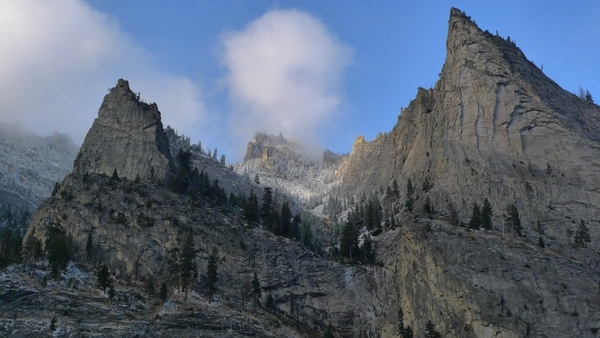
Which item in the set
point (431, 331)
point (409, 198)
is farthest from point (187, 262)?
point (409, 198)

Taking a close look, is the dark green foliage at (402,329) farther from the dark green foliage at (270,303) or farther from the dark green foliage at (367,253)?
the dark green foliage at (367,253)

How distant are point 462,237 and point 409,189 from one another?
1471 inches

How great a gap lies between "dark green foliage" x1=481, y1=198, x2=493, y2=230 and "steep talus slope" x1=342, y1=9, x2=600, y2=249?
66.6 inches

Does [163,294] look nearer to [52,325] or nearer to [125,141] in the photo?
[52,325]

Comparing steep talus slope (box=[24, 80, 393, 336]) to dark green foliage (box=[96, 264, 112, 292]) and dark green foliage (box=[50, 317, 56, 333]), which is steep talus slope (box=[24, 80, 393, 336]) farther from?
dark green foliage (box=[50, 317, 56, 333])

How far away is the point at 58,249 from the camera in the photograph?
9569cm

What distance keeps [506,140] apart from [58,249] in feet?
250

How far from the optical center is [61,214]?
111562 millimetres

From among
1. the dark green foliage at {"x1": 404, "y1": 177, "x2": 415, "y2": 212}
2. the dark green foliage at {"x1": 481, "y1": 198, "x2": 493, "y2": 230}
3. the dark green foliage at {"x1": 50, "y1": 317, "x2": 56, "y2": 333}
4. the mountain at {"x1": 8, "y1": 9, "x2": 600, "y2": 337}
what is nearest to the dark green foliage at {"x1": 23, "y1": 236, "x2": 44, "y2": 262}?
the mountain at {"x1": 8, "y1": 9, "x2": 600, "y2": 337}

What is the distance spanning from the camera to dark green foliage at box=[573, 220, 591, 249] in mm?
98781

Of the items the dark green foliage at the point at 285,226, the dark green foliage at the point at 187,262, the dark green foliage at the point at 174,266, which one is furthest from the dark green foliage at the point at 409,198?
the dark green foliage at the point at 174,266

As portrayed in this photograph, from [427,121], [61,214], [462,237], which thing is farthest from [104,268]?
[427,121]

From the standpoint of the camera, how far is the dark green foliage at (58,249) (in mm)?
92312

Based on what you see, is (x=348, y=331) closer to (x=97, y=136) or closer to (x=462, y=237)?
(x=462, y=237)
